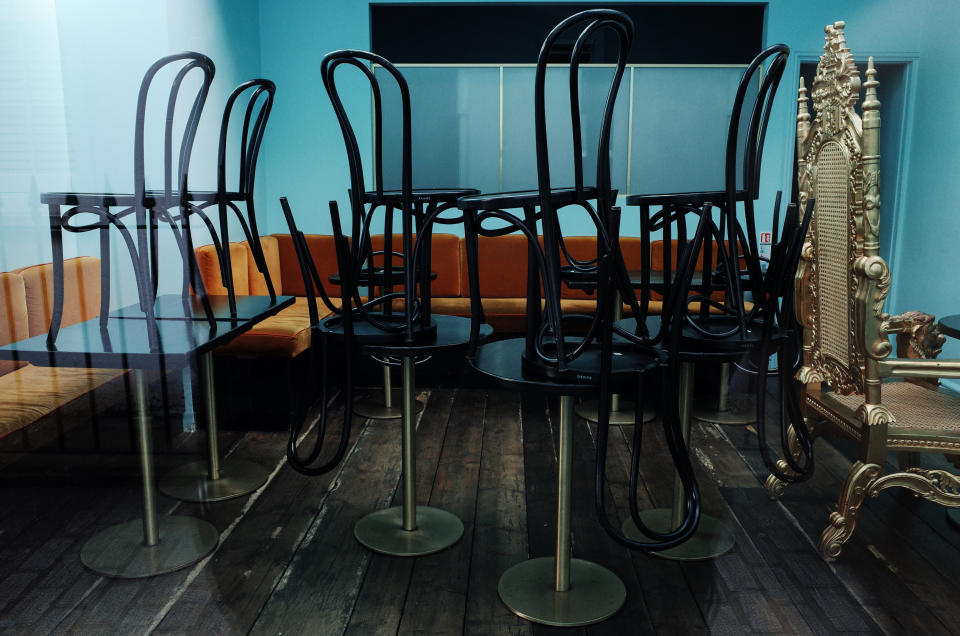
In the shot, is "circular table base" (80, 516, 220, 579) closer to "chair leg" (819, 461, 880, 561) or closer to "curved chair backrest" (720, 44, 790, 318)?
"curved chair backrest" (720, 44, 790, 318)

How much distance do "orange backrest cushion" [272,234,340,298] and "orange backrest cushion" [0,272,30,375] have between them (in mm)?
2430

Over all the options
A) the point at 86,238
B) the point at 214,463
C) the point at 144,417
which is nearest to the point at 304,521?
the point at 214,463

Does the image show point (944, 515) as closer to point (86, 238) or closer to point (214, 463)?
point (214, 463)

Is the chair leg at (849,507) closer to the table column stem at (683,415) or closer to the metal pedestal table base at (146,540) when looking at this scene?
the table column stem at (683,415)

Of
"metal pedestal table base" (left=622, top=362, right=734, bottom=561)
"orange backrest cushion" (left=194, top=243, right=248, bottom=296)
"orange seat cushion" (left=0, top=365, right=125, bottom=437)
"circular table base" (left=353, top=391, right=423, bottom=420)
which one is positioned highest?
"orange backrest cushion" (left=194, top=243, right=248, bottom=296)

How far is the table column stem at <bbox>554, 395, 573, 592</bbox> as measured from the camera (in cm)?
163

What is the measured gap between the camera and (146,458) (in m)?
1.62

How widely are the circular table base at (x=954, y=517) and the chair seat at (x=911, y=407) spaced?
342 millimetres

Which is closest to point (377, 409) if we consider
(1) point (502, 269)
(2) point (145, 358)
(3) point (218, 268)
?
(1) point (502, 269)

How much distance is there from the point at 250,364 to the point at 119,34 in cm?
185

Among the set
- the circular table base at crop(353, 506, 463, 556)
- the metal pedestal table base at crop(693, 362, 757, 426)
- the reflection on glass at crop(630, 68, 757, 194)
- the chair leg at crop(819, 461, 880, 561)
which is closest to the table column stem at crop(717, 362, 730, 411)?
the metal pedestal table base at crop(693, 362, 757, 426)

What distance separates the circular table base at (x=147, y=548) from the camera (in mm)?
1625

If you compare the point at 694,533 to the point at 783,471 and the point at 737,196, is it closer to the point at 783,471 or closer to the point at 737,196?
the point at 783,471

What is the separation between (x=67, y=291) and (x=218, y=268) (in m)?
0.68
